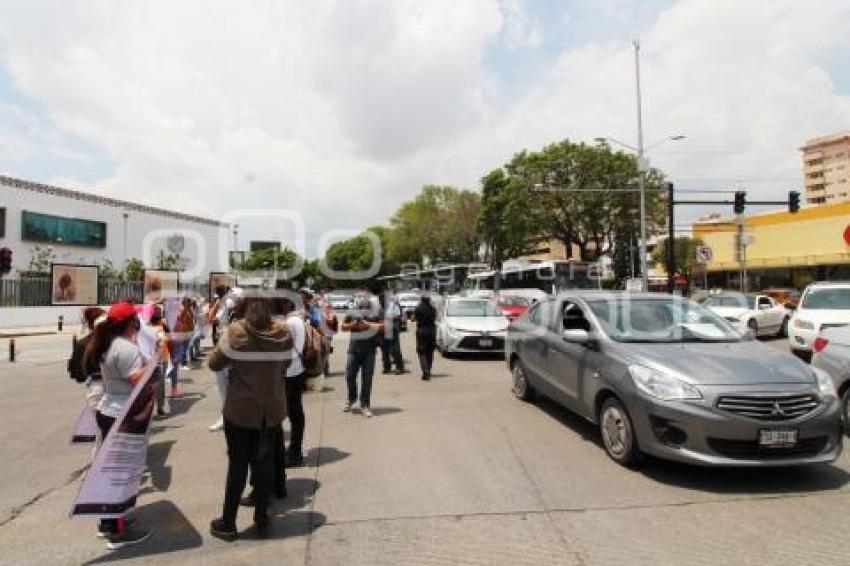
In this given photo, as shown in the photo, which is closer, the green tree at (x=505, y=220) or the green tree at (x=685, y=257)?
the green tree at (x=505, y=220)

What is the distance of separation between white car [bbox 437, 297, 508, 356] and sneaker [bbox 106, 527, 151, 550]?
10531 mm

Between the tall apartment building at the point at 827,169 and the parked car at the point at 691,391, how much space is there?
126 m

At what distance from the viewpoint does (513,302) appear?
23609 mm

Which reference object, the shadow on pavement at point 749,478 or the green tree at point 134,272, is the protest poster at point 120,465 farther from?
the green tree at point 134,272

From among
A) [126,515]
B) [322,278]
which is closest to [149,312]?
[126,515]

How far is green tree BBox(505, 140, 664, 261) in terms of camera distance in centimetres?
4609

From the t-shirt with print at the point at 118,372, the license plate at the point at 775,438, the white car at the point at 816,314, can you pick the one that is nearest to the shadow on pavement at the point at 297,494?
the t-shirt with print at the point at 118,372

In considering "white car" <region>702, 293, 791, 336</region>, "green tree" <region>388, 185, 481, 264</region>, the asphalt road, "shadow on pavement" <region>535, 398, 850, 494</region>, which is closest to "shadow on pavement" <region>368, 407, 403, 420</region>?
the asphalt road

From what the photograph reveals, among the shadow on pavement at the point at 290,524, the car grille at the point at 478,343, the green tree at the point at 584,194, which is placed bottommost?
the shadow on pavement at the point at 290,524

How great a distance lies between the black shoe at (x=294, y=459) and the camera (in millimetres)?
6491

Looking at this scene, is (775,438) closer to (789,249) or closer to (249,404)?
(249,404)

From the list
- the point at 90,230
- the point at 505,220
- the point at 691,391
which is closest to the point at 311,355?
the point at 691,391

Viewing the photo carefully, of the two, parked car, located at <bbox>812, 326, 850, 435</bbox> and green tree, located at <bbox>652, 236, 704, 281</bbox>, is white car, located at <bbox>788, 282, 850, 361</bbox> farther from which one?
green tree, located at <bbox>652, 236, 704, 281</bbox>

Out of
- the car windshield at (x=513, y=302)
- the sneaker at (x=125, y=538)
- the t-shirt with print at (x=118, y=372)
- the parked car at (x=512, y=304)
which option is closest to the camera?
the sneaker at (x=125, y=538)
